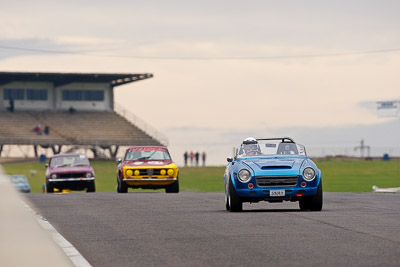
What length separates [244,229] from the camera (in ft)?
45.7

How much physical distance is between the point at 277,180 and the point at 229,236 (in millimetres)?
5926

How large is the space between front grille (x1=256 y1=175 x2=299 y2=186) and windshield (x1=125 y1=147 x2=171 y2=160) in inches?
571

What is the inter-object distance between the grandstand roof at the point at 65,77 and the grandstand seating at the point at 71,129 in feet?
11.2

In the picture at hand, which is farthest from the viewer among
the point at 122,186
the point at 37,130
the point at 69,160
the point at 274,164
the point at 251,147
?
the point at 37,130

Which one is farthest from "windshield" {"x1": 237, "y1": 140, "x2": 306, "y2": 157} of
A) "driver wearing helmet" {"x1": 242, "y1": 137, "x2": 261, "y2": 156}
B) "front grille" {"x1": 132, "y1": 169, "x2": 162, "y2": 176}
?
"front grille" {"x1": 132, "y1": 169, "x2": 162, "y2": 176}

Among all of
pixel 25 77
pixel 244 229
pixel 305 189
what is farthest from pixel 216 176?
pixel 244 229

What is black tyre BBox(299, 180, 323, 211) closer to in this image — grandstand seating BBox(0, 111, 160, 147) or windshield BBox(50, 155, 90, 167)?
windshield BBox(50, 155, 90, 167)

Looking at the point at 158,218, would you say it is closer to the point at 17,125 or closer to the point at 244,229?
the point at 244,229

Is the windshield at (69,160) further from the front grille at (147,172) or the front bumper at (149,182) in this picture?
the front grille at (147,172)

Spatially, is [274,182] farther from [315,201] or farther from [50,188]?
[50,188]

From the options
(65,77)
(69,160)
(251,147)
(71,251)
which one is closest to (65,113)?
(65,77)

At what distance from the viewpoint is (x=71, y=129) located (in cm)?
8888

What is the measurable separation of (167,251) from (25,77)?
83645 mm

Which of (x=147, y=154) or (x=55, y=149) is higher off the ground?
(x=147, y=154)
